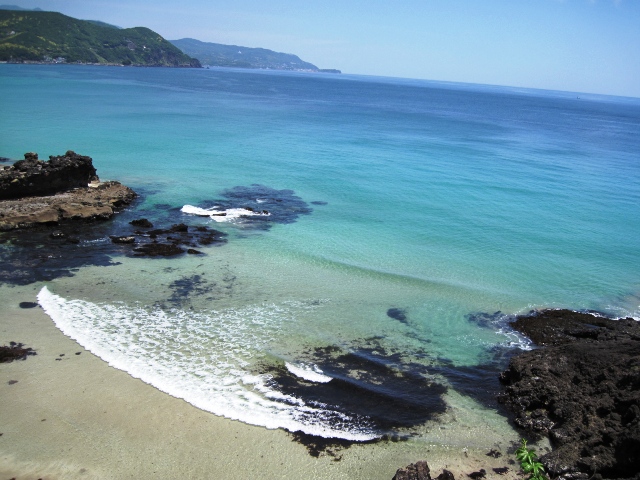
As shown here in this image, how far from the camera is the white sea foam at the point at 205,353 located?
14156mm

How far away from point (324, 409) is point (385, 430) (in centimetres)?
197

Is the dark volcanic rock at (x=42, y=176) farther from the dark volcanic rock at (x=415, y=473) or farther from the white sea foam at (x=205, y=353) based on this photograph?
the dark volcanic rock at (x=415, y=473)

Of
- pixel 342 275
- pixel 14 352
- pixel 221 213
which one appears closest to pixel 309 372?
pixel 342 275

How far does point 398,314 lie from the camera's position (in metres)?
21.1

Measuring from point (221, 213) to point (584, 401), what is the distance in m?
24.1

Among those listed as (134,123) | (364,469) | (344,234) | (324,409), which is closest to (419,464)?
(364,469)

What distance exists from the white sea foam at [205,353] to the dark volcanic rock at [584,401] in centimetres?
538

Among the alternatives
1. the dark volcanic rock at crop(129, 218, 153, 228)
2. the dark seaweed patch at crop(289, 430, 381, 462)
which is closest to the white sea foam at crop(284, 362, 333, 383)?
the dark seaweed patch at crop(289, 430, 381, 462)

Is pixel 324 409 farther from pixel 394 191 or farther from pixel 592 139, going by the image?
pixel 592 139

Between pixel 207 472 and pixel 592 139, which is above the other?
pixel 592 139

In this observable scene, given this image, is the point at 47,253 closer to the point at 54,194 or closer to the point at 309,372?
the point at 54,194

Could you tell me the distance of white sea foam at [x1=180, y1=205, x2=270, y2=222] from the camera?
1237 inches

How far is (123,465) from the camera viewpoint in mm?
12078

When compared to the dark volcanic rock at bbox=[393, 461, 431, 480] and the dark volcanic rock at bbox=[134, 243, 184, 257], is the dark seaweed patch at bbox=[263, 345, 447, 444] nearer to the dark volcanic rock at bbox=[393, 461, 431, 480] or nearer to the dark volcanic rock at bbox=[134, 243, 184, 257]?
the dark volcanic rock at bbox=[393, 461, 431, 480]
